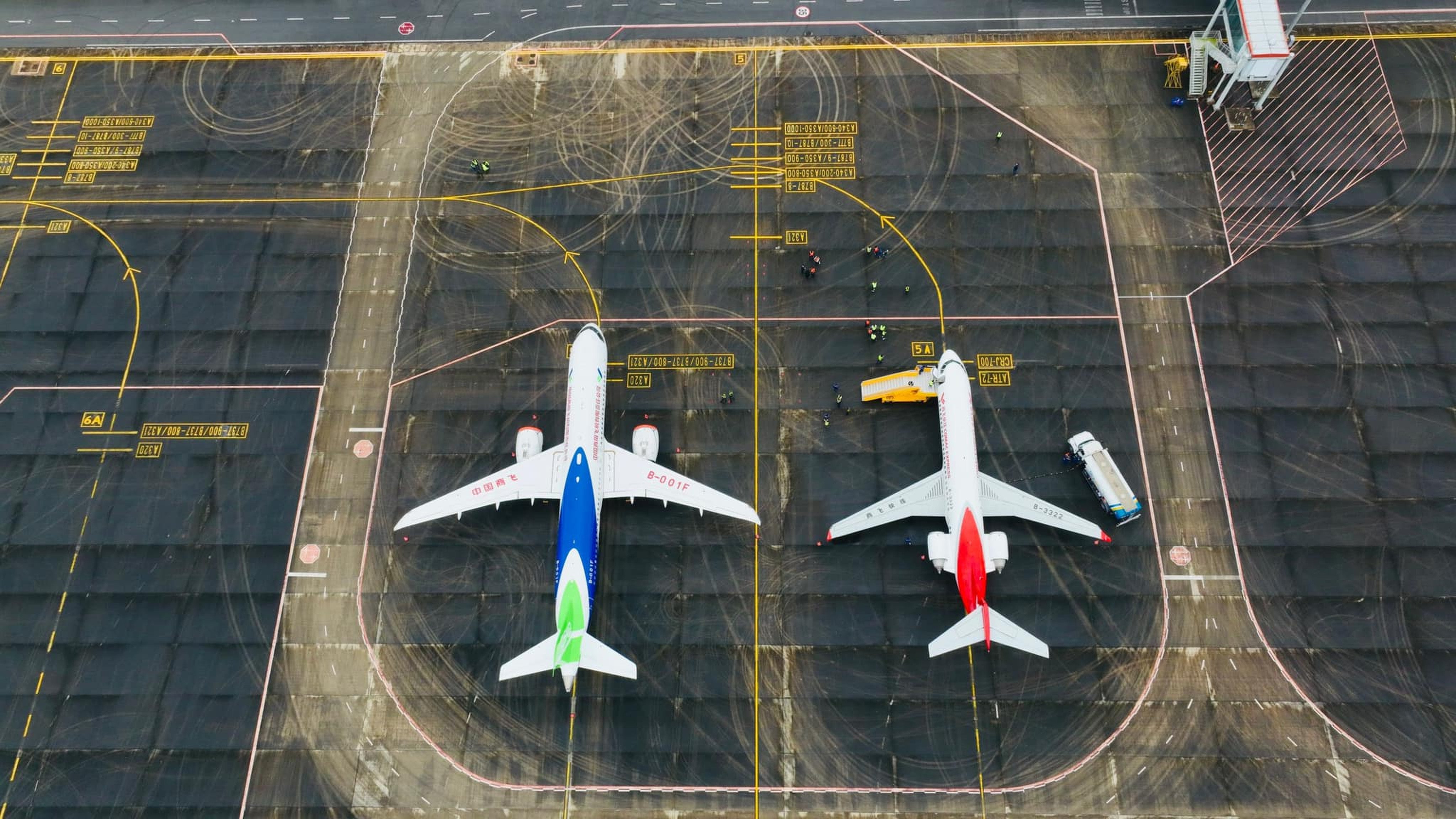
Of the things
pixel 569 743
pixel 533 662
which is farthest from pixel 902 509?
pixel 569 743

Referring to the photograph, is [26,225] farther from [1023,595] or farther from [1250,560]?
[1250,560]

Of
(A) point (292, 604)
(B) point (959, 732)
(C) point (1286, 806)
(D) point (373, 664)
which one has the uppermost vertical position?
(A) point (292, 604)

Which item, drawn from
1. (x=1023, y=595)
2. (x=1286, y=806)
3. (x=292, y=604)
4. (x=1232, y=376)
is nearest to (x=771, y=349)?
(x=1023, y=595)

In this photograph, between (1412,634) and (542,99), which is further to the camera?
(542,99)

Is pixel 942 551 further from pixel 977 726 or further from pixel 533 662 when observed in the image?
pixel 533 662

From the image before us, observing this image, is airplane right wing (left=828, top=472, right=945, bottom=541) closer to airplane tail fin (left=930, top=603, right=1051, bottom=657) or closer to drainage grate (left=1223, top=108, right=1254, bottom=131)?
airplane tail fin (left=930, top=603, right=1051, bottom=657)

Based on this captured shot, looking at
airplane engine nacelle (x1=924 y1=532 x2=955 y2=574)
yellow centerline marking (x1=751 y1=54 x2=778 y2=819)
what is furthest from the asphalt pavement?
airplane engine nacelle (x1=924 y1=532 x2=955 y2=574)
